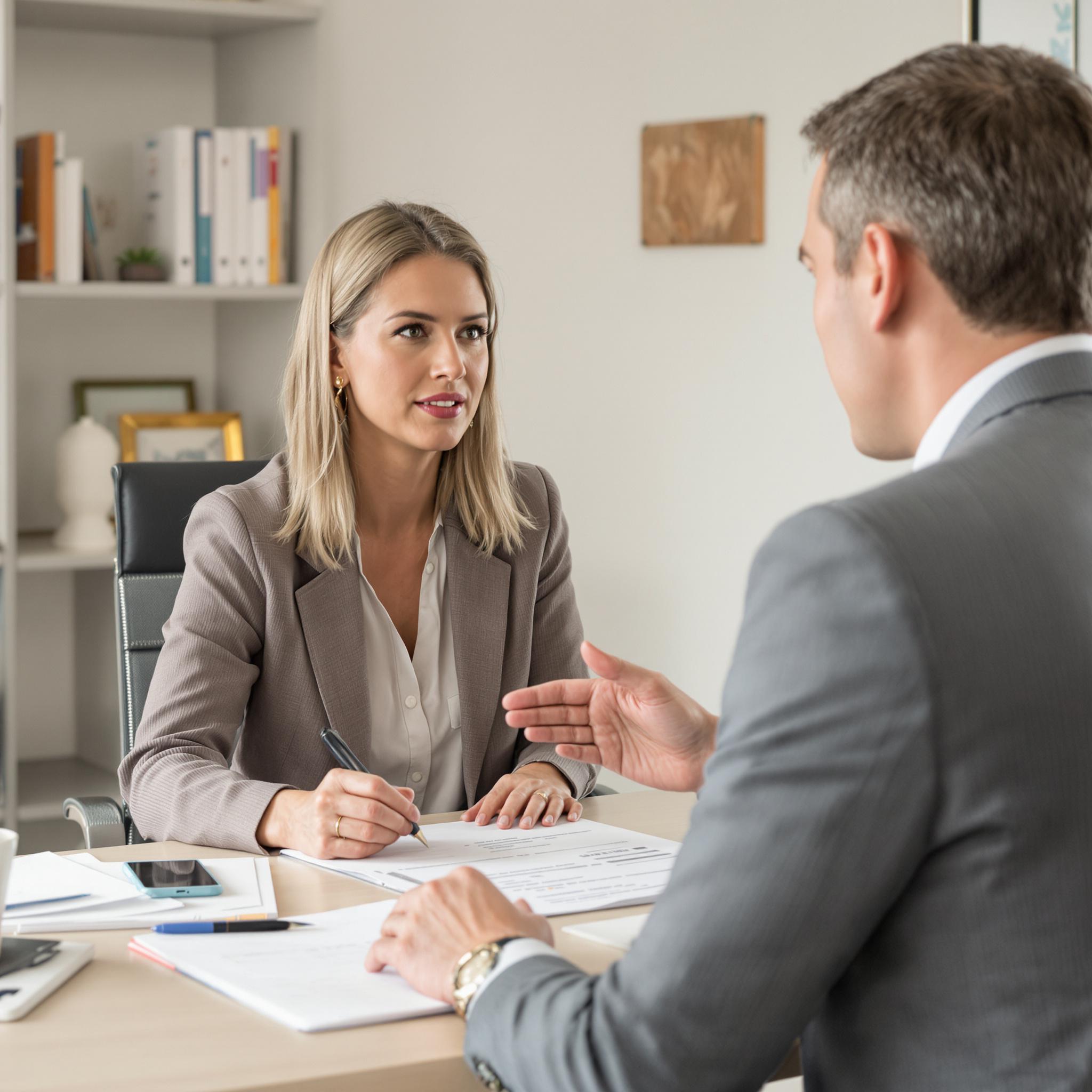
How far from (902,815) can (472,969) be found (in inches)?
14.6

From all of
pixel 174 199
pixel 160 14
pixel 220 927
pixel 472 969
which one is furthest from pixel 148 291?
pixel 472 969

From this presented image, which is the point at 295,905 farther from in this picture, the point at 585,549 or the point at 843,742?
the point at 585,549

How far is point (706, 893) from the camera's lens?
2.88ft

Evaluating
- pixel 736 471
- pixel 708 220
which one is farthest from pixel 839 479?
pixel 708 220

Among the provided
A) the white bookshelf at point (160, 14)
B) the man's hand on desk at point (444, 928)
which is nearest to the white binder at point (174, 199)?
the white bookshelf at point (160, 14)

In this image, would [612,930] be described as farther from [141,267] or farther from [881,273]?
[141,267]

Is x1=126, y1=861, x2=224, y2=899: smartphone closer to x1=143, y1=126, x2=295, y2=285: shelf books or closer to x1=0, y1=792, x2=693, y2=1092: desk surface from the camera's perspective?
x1=0, y1=792, x2=693, y2=1092: desk surface

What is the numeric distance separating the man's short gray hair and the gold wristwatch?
1.83 ft

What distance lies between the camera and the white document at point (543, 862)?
1391 millimetres

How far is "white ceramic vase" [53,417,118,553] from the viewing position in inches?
135

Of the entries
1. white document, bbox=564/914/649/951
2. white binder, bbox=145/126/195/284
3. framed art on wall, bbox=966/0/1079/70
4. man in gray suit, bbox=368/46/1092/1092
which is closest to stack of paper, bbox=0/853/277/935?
white document, bbox=564/914/649/951

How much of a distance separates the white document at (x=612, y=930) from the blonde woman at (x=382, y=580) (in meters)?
0.37

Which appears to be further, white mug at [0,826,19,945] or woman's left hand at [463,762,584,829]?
woman's left hand at [463,762,584,829]

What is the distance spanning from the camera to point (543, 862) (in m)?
1.51
